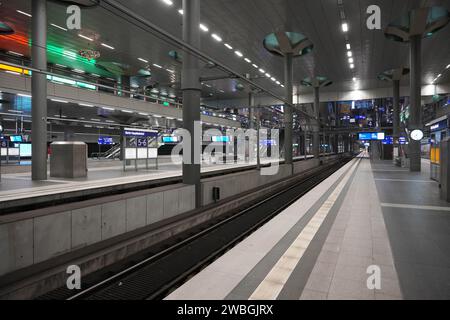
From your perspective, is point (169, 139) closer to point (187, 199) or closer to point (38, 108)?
point (38, 108)

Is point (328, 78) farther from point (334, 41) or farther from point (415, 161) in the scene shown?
point (415, 161)

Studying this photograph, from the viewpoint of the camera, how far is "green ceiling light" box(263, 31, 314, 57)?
17.5 m

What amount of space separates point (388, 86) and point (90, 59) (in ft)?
103

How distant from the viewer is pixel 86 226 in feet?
14.6

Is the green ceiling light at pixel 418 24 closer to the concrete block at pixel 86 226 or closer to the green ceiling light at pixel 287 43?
the green ceiling light at pixel 287 43

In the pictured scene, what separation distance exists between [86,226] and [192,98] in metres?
4.13

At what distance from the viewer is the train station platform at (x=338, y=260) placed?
305 centimetres

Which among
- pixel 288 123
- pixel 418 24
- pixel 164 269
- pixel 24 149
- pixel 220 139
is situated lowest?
pixel 164 269

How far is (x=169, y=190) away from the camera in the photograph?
21.1 feet

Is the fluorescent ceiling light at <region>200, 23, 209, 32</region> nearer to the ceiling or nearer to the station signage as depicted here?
the ceiling

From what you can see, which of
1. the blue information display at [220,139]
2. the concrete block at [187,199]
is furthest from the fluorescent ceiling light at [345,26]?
the concrete block at [187,199]

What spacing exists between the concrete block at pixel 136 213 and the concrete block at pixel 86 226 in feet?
2.19

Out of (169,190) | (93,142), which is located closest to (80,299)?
(169,190)

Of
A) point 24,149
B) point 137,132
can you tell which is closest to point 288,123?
point 137,132
